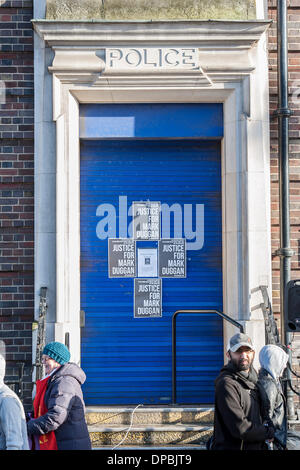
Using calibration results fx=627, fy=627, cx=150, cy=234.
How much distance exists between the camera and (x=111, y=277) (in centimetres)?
770

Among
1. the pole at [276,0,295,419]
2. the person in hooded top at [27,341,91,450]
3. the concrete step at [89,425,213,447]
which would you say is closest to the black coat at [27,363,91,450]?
the person in hooded top at [27,341,91,450]

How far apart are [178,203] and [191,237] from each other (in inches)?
17.7

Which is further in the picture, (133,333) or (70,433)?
(133,333)

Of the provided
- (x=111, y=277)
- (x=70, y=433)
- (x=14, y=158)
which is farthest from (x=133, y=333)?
(x=70, y=433)

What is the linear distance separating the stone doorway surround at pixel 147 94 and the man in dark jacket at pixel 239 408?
2.79m

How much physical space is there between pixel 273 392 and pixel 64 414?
1539 mm

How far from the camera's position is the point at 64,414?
178 inches

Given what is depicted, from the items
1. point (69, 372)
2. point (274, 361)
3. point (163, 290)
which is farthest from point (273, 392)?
point (163, 290)

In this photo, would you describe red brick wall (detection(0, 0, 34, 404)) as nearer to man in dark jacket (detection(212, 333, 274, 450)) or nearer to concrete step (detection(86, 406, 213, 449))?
concrete step (detection(86, 406, 213, 449))

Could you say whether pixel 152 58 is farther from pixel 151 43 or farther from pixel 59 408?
pixel 59 408

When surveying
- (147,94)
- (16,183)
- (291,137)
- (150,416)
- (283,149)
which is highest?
(147,94)

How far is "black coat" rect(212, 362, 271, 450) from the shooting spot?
4184 mm

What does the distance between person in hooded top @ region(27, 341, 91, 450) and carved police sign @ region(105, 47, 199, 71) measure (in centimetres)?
384

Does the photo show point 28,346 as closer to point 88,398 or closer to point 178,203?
point 88,398
